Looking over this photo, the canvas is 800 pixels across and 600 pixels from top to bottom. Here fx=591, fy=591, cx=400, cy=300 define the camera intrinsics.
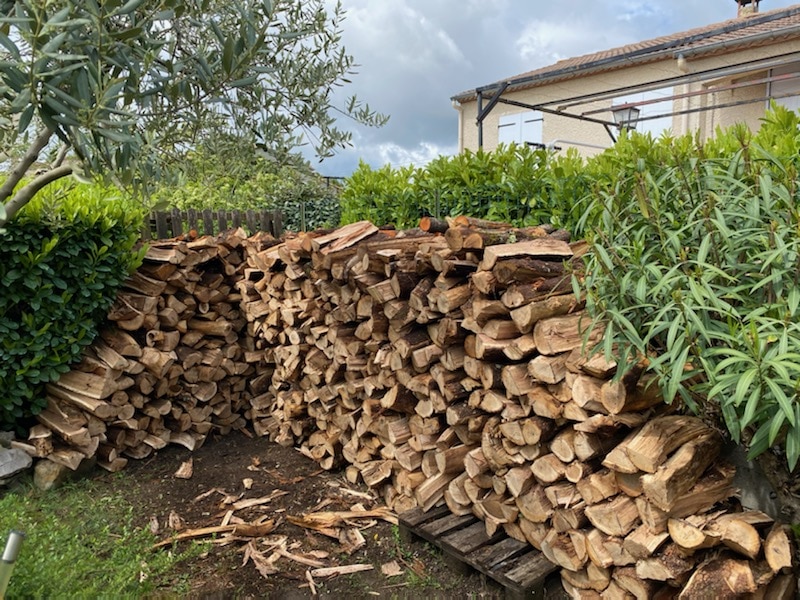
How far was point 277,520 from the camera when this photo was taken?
12.7 feet

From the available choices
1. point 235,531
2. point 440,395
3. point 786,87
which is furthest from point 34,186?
point 786,87

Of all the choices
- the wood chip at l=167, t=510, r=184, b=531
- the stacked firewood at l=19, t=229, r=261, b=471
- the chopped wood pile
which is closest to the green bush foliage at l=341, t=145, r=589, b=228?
the chopped wood pile

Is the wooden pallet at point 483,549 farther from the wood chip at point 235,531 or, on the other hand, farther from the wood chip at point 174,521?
the wood chip at point 174,521

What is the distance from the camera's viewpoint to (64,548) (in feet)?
11.3

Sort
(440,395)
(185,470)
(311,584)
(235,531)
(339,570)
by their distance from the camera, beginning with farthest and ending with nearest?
(185,470)
(235,531)
(440,395)
(339,570)
(311,584)

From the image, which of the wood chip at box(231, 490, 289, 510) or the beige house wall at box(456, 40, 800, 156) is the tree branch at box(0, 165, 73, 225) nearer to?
the wood chip at box(231, 490, 289, 510)

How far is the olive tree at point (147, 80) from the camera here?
1.69 m

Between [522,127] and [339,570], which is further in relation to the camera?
[522,127]

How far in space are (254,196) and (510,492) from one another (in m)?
6.94

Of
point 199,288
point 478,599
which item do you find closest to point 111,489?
point 199,288

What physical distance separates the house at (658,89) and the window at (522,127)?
0.08 ft

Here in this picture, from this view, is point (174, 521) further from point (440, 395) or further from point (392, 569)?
point (440, 395)

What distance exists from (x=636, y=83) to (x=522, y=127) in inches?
121

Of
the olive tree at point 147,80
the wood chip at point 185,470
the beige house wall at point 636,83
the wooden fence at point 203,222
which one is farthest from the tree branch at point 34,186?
the beige house wall at point 636,83
